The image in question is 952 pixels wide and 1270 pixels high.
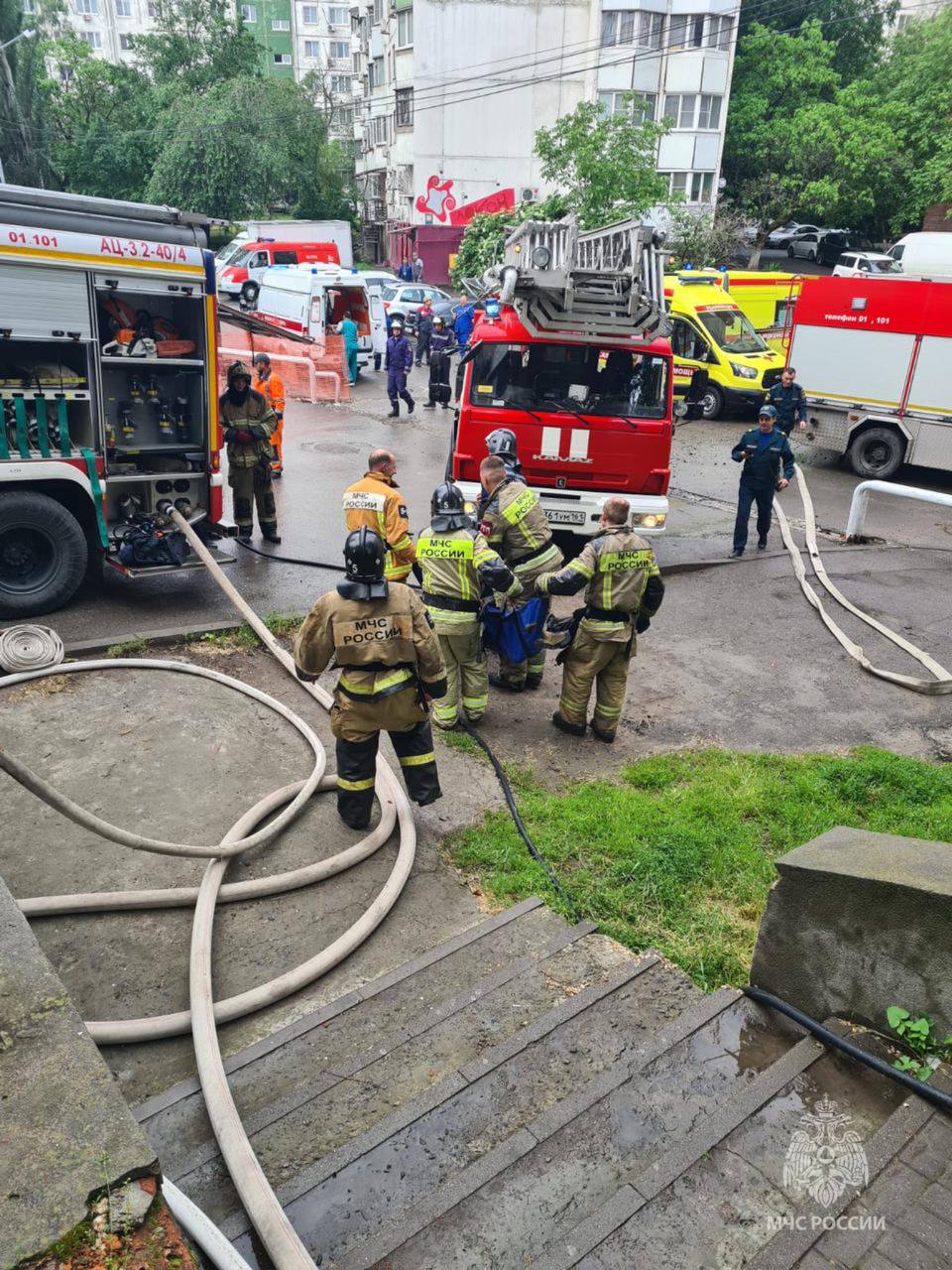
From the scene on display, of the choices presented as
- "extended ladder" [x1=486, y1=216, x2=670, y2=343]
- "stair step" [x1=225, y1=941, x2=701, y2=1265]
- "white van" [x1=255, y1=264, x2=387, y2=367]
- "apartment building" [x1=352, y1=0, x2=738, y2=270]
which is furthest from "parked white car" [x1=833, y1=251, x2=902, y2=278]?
"stair step" [x1=225, y1=941, x2=701, y2=1265]

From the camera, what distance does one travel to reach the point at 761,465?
10.6 meters

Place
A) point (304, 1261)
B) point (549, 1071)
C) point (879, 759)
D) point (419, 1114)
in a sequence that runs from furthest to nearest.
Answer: point (879, 759), point (549, 1071), point (419, 1114), point (304, 1261)

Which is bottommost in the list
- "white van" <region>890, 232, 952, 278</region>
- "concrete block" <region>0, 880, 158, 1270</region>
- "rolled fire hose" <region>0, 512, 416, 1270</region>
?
"rolled fire hose" <region>0, 512, 416, 1270</region>

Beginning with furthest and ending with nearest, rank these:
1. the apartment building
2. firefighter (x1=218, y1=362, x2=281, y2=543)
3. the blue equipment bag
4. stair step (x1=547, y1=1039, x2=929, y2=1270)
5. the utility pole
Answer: the utility pole → the apartment building → firefighter (x1=218, y1=362, x2=281, y2=543) → the blue equipment bag → stair step (x1=547, y1=1039, x2=929, y2=1270)

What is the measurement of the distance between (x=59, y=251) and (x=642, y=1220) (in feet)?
24.3

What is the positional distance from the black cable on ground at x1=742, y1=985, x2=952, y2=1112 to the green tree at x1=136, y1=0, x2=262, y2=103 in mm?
48546

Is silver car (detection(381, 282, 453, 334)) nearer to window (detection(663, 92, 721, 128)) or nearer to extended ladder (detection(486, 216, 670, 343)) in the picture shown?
extended ladder (detection(486, 216, 670, 343))

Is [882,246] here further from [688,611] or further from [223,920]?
[223,920]

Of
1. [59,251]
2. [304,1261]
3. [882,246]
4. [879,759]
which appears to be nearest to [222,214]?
[882,246]

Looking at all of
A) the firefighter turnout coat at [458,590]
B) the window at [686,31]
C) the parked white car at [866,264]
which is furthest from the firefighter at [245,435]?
the window at [686,31]

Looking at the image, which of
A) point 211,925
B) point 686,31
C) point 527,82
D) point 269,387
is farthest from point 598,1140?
point 686,31

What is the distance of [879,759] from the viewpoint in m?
6.42

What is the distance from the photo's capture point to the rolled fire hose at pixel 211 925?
2.82 m

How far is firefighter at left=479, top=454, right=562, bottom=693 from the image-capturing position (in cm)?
695
